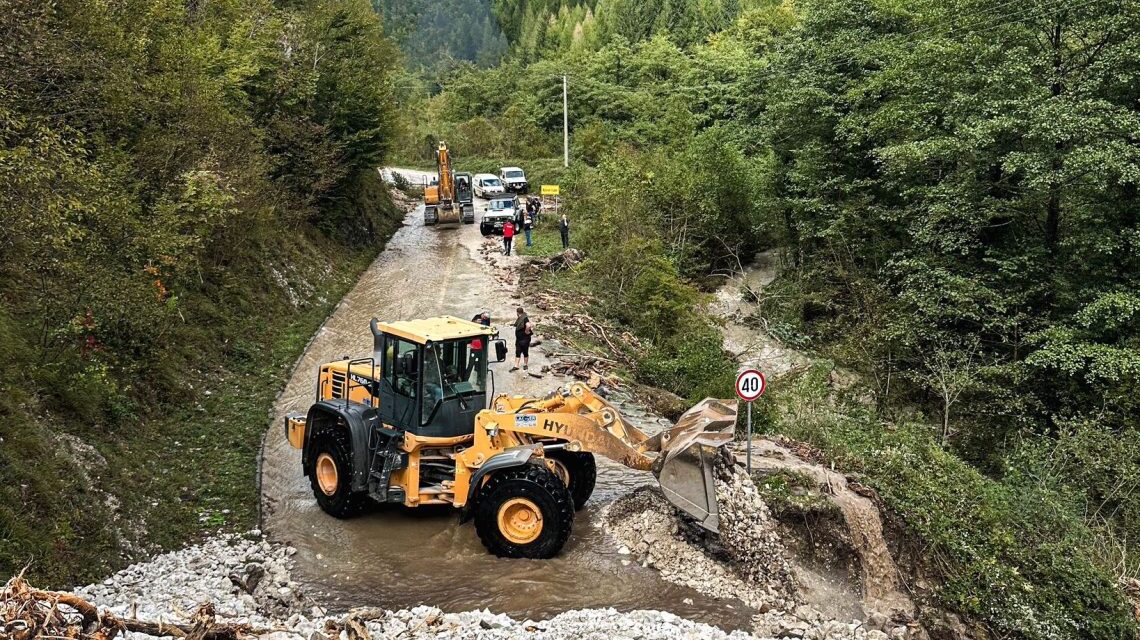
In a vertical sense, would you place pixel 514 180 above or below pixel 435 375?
above

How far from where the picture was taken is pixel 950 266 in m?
21.3

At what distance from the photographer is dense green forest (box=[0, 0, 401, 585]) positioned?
10039mm

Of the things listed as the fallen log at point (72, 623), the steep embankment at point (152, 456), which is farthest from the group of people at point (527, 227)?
the fallen log at point (72, 623)

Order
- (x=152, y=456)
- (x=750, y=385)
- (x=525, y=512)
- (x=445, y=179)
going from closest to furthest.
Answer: (x=525, y=512)
(x=750, y=385)
(x=152, y=456)
(x=445, y=179)

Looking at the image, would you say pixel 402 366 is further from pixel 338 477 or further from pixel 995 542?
pixel 995 542

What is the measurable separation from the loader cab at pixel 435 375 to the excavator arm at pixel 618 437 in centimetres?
40

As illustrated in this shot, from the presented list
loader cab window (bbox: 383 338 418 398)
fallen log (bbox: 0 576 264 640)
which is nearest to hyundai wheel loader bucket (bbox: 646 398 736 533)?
loader cab window (bbox: 383 338 418 398)

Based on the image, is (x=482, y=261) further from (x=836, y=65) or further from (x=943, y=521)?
(x=943, y=521)

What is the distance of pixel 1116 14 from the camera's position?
18922mm

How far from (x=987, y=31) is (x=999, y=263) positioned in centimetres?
600

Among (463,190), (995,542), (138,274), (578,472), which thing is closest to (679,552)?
(578,472)

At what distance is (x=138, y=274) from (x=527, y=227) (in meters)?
18.6

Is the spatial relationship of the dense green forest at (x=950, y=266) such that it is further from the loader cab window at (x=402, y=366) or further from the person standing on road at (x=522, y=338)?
the loader cab window at (x=402, y=366)

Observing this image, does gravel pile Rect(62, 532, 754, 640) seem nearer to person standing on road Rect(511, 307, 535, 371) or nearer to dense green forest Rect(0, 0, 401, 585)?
dense green forest Rect(0, 0, 401, 585)
